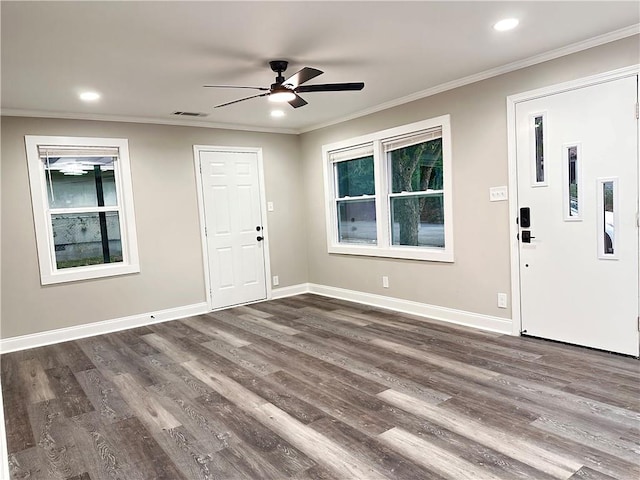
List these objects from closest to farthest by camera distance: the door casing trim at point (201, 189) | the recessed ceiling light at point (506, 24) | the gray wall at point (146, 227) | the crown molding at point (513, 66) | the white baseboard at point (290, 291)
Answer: the recessed ceiling light at point (506, 24) < the crown molding at point (513, 66) < the gray wall at point (146, 227) < the door casing trim at point (201, 189) < the white baseboard at point (290, 291)

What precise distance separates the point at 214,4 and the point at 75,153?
10.5 ft

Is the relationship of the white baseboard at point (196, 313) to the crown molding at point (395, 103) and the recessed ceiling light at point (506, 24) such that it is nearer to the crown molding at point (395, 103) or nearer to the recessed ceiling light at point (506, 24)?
the crown molding at point (395, 103)

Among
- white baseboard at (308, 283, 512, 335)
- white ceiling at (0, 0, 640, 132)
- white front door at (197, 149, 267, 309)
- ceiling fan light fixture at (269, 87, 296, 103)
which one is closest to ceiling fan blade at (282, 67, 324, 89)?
ceiling fan light fixture at (269, 87, 296, 103)

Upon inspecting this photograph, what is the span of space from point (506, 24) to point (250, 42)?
1.76 metres

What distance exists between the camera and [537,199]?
3713 mm

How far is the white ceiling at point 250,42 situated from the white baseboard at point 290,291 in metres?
2.95

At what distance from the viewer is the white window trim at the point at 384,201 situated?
4.45 meters

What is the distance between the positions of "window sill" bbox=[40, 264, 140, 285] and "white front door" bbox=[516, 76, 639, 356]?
431 cm

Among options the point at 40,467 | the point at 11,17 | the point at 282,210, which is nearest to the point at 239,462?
the point at 40,467

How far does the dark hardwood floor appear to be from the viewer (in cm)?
216

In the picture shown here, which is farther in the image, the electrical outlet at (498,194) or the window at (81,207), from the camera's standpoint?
the window at (81,207)

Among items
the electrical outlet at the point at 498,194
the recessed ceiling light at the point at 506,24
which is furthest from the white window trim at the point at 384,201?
the recessed ceiling light at the point at 506,24

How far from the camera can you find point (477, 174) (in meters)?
4.18

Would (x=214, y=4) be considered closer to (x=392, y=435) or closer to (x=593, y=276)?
(x=392, y=435)
